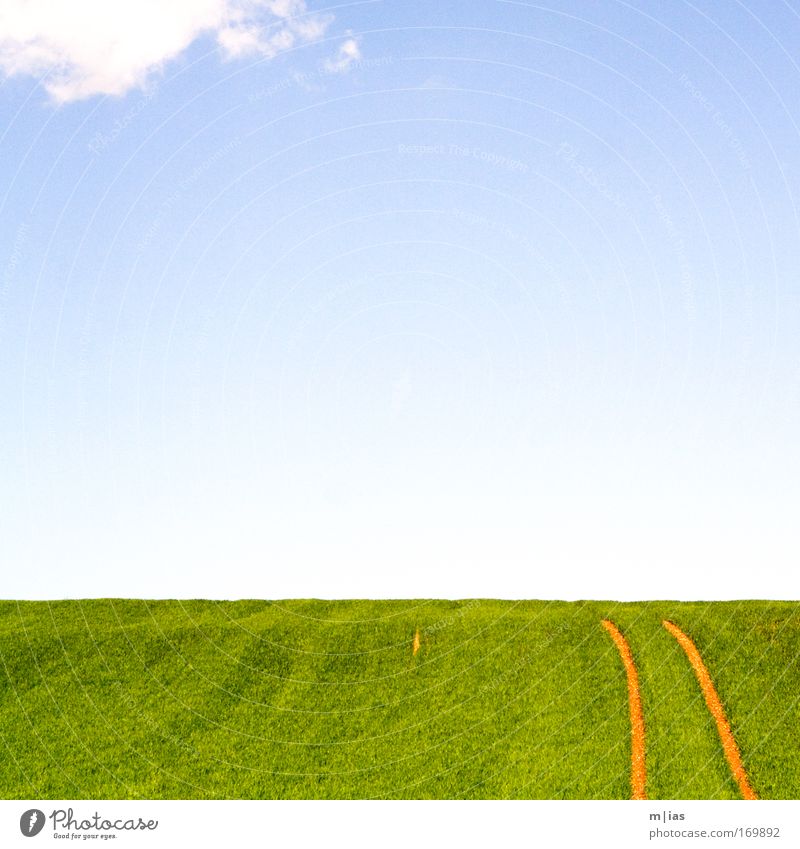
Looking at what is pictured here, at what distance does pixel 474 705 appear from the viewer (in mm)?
18234

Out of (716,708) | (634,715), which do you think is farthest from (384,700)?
(716,708)

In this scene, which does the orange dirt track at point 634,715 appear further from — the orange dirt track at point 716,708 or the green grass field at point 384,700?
the orange dirt track at point 716,708

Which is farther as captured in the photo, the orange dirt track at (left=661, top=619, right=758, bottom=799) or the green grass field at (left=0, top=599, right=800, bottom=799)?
the green grass field at (left=0, top=599, right=800, bottom=799)

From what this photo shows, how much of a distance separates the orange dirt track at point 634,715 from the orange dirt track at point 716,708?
49.2 inches

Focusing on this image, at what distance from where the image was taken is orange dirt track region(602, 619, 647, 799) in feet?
49.1

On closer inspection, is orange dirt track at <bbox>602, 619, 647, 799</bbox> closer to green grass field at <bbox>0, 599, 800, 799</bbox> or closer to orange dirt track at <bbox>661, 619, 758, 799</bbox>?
green grass field at <bbox>0, 599, 800, 799</bbox>

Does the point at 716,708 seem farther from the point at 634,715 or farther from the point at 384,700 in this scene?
the point at 384,700

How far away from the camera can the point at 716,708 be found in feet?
56.3

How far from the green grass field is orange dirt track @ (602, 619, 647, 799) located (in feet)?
0.55

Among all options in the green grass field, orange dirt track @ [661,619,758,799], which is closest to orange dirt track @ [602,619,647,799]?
the green grass field

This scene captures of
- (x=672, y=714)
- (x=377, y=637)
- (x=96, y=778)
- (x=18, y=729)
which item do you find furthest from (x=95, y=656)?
(x=672, y=714)

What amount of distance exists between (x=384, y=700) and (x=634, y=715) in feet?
17.4

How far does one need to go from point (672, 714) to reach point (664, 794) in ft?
8.57
